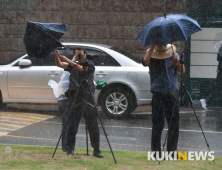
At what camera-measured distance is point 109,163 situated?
202 inches

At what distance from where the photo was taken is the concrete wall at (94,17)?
44.2ft

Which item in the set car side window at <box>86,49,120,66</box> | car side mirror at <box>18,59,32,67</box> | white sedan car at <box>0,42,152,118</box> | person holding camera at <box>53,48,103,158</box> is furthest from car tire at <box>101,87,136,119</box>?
person holding camera at <box>53,48,103,158</box>

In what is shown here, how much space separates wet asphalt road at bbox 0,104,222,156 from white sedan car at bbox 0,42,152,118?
17.5 inches

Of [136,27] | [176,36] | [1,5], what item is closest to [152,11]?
[136,27]

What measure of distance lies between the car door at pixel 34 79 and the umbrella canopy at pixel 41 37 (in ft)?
15.9

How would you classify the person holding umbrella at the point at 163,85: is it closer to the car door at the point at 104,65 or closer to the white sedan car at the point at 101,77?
the white sedan car at the point at 101,77

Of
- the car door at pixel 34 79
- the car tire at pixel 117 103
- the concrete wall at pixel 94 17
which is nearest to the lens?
the car tire at pixel 117 103

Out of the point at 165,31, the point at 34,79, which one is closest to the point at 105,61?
the point at 34,79

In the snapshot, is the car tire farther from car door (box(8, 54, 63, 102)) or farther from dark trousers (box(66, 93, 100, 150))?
dark trousers (box(66, 93, 100, 150))

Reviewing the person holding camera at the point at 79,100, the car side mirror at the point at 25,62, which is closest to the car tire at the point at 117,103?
the car side mirror at the point at 25,62

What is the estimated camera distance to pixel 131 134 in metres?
7.96

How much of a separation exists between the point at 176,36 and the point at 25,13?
32.0ft

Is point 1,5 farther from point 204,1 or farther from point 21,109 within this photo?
point 204,1

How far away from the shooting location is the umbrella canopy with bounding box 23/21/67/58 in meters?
4.95
